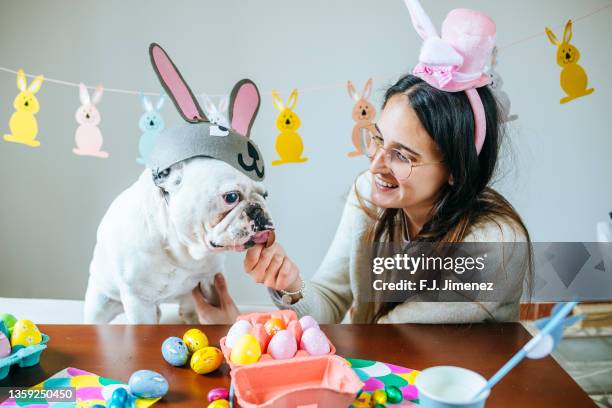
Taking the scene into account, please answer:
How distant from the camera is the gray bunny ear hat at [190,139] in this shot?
115cm

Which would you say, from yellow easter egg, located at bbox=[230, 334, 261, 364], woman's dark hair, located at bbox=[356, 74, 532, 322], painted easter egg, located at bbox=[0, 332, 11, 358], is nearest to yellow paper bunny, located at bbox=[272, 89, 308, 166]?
woman's dark hair, located at bbox=[356, 74, 532, 322]

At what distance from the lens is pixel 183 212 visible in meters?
1.15

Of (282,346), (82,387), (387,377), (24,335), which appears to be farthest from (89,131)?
(387,377)

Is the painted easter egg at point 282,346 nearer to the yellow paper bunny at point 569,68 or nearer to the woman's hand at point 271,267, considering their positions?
the woman's hand at point 271,267

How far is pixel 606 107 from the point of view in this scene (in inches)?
64.1

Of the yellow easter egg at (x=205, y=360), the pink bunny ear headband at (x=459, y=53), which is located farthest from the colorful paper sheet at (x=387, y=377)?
the pink bunny ear headband at (x=459, y=53)

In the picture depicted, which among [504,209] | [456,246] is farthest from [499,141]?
[456,246]

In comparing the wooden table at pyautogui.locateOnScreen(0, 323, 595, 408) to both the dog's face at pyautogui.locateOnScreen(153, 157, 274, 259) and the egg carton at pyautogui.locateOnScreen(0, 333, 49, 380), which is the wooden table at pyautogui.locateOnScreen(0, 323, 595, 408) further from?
the dog's face at pyautogui.locateOnScreen(153, 157, 274, 259)

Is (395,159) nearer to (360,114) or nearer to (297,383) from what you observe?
(360,114)

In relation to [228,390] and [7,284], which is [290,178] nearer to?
[228,390]

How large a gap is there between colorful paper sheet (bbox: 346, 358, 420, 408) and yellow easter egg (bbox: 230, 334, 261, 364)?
0.60ft

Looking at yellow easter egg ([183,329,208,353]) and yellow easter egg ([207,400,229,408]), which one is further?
yellow easter egg ([183,329,208,353])

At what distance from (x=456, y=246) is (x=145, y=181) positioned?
0.73m

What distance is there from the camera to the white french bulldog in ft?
3.78
